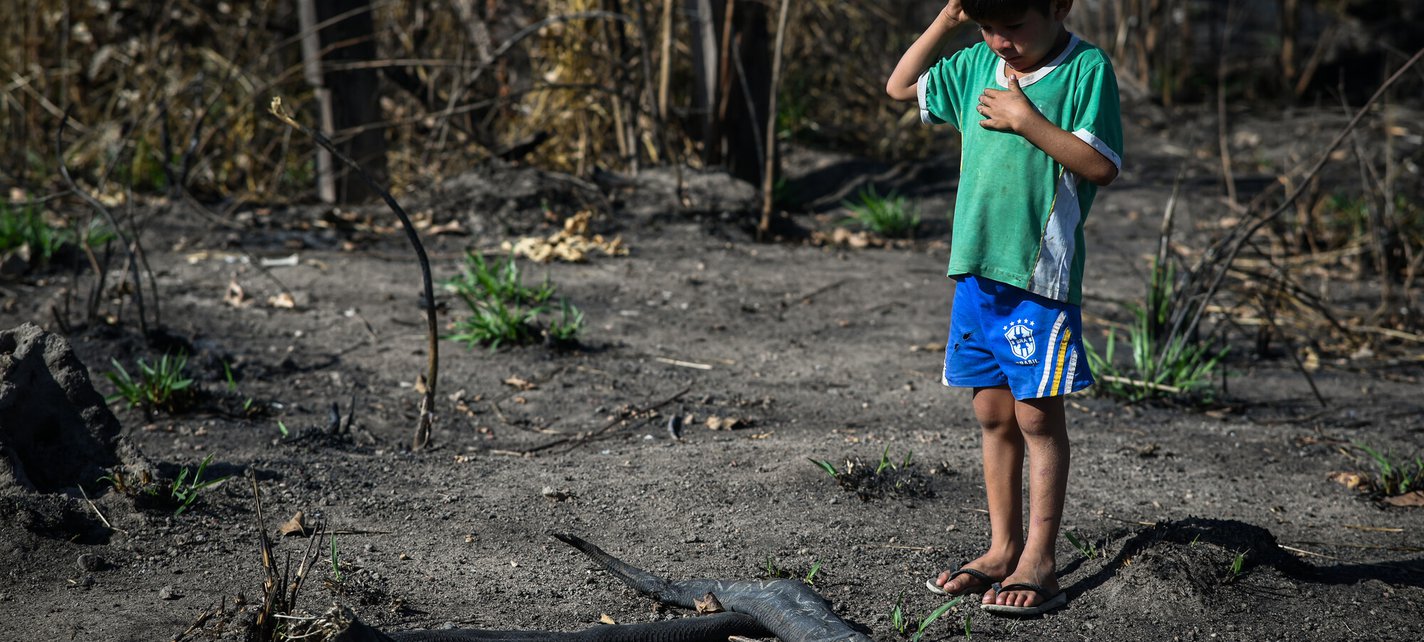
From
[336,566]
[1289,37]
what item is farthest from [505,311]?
[1289,37]

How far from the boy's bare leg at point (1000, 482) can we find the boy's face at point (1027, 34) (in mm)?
735

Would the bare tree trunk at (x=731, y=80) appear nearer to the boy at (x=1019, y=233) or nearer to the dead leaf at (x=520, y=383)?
the dead leaf at (x=520, y=383)

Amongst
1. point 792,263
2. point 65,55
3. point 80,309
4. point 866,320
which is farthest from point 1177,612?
point 65,55

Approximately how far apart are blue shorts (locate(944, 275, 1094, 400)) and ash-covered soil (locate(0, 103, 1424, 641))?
0.55 metres

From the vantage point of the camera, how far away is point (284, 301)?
5.11 metres

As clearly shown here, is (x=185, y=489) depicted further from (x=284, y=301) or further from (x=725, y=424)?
(x=284, y=301)

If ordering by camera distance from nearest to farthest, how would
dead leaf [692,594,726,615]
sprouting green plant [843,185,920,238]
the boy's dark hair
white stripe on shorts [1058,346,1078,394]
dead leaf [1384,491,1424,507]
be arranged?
the boy's dark hair < white stripe on shorts [1058,346,1078,394] < dead leaf [692,594,726,615] < dead leaf [1384,491,1424,507] < sprouting green plant [843,185,920,238]

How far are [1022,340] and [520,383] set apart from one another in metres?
2.32

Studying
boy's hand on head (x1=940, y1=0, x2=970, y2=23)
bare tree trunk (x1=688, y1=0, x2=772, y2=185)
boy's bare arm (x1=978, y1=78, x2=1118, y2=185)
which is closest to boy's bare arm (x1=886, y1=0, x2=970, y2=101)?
boy's hand on head (x1=940, y1=0, x2=970, y2=23)

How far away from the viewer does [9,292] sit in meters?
5.01

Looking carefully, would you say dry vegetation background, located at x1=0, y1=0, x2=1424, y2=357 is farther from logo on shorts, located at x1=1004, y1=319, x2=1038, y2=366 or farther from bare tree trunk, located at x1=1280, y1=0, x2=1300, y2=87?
logo on shorts, located at x1=1004, y1=319, x2=1038, y2=366

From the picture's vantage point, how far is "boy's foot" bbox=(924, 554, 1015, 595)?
2.69 m

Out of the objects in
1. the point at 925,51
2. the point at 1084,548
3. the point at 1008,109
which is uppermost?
the point at 925,51

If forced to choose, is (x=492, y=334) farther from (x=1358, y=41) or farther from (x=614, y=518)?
(x=1358, y=41)
